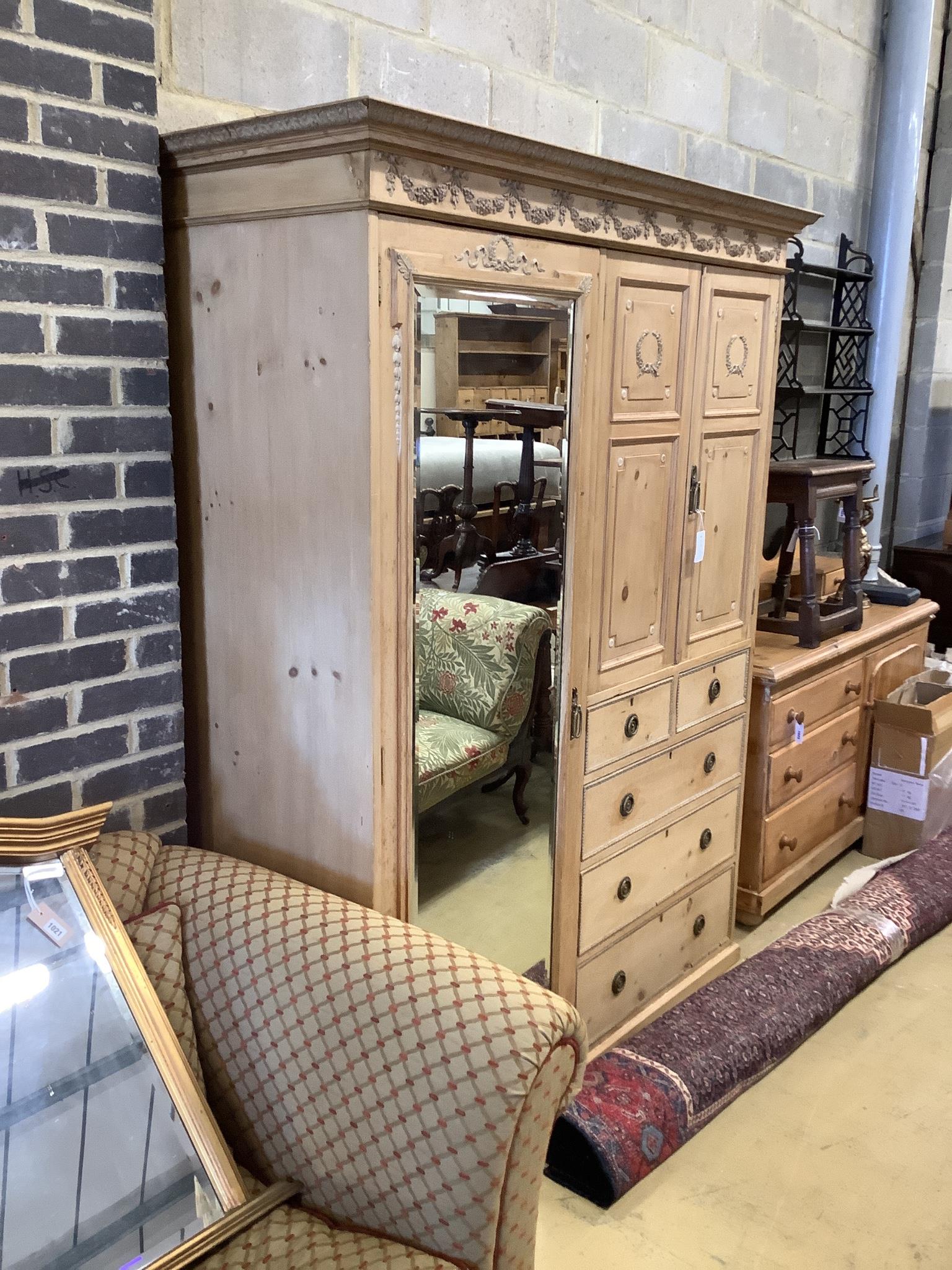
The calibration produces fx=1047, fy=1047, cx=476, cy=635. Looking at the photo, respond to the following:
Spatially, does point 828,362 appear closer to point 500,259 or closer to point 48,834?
point 500,259

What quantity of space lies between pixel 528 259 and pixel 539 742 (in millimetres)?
844

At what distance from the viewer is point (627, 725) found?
6.94ft

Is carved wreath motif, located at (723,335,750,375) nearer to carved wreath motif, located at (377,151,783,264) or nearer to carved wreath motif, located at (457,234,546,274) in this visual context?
carved wreath motif, located at (377,151,783,264)

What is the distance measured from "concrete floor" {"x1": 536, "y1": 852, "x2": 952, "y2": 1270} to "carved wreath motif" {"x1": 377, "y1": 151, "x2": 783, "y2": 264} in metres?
1.74

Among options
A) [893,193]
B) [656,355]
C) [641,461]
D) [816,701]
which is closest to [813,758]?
[816,701]

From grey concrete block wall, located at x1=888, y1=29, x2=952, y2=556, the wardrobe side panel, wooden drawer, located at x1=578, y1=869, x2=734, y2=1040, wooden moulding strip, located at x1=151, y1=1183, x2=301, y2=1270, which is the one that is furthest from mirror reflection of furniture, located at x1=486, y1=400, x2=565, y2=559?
grey concrete block wall, located at x1=888, y1=29, x2=952, y2=556

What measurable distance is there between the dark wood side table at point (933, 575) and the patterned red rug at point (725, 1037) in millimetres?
1570

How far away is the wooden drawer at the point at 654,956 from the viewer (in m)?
2.18

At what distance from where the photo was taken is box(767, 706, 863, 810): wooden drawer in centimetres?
285

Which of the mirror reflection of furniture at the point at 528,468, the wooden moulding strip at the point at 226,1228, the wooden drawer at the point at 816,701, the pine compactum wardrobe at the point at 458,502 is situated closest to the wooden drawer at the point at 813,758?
the wooden drawer at the point at 816,701

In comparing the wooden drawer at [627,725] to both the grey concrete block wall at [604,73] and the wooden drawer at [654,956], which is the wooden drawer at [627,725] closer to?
the wooden drawer at [654,956]

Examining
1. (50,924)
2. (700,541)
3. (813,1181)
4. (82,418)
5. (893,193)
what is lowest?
(813,1181)

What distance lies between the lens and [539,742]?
1.94 m

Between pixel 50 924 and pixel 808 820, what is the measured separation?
7.36 feet
